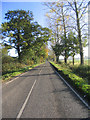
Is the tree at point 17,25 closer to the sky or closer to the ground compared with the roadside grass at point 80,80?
closer to the sky

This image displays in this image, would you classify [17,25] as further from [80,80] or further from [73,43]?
[80,80]

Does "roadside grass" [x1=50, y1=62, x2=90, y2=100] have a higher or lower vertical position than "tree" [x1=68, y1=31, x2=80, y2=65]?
lower

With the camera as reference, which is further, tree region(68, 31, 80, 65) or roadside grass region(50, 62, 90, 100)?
tree region(68, 31, 80, 65)

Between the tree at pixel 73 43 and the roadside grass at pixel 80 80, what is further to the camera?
the tree at pixel 73 43

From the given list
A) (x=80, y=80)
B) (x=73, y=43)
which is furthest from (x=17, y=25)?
(x=80, y=80)

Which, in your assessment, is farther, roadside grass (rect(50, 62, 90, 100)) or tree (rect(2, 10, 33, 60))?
tree (rect(2, 10, 33, 60))

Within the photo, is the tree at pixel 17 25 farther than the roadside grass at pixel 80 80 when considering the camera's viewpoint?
Yes

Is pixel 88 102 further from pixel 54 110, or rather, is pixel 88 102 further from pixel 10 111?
pixel 10 111

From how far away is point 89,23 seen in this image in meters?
17.4

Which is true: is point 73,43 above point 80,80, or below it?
above

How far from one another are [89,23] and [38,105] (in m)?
15.6

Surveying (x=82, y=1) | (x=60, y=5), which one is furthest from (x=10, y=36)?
(x=82, y=1)

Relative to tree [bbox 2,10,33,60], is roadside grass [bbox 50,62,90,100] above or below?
below

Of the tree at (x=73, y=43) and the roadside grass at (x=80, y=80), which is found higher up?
the tree at (x=73, y=43)
